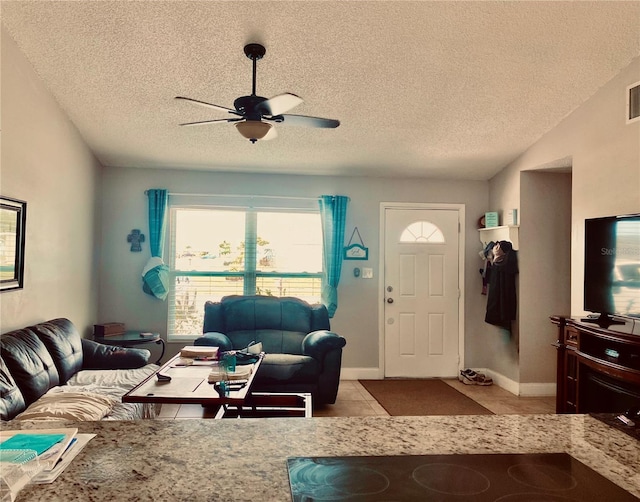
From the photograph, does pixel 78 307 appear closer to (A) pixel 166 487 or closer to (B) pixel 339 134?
(B) pixel 339 134

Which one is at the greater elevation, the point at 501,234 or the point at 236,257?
the point at 501,234

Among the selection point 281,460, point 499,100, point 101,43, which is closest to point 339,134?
point 499,100

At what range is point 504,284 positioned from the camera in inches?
196

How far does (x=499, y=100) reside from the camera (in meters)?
3.97

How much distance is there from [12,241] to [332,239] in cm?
314

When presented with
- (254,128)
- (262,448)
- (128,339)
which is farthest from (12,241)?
(262,448)

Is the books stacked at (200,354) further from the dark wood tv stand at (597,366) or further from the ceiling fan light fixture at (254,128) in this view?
the dark wood tv stand at (597,366)

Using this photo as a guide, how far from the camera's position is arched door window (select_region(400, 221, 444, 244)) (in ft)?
18.5

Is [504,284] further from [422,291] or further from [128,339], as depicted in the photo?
[128,339]

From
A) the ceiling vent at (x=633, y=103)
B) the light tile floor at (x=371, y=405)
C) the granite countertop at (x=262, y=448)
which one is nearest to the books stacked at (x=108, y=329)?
the light tile floor at (x=371, y=405)

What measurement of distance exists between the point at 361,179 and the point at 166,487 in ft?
16.3

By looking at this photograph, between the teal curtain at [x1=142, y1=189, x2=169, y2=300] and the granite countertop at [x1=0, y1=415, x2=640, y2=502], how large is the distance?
402cm

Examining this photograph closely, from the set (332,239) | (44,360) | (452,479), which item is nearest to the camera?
(452,479)

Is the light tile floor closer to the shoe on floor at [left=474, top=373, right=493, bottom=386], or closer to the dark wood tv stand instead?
the shoe on floor at [left=474, top=373, right=493, bottom=386]
